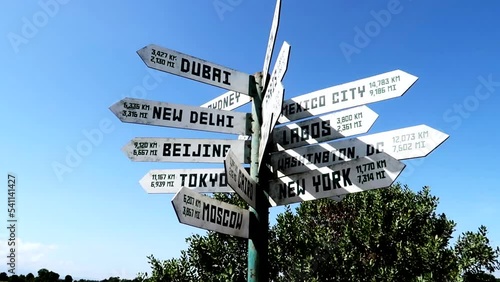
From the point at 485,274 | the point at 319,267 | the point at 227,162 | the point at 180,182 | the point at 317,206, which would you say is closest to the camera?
the point at 227,162

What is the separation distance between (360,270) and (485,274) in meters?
6.47

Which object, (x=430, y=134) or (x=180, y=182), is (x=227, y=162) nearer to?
(x=180, y=182)

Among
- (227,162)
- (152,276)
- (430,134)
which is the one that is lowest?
(152,276)

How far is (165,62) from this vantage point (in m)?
5.66

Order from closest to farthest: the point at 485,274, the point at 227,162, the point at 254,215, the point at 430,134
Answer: the point at 227,162
the point at 430,134
the point at 254,215
the point at 485,274

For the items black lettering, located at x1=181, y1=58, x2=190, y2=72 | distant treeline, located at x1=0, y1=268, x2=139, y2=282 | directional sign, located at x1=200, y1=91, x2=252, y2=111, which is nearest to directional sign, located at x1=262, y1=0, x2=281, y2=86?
directional sign, located at x1=200, y1=91, x2=252, y2=111

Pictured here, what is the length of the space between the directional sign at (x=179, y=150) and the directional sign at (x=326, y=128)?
57cm

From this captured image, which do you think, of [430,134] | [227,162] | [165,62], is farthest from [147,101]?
[430,134]

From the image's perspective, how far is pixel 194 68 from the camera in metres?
5.80

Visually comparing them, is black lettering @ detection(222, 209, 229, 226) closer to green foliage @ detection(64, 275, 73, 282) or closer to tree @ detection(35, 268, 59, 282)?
tree @ detection(35, 268, 59, 282)

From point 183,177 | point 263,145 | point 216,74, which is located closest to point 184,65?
point 216,74

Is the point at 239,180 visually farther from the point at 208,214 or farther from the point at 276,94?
the point at 276,94

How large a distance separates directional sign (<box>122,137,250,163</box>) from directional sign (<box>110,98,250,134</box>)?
0.69 feet

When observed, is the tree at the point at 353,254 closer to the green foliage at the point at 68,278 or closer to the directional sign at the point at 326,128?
the directional sign at the point at 326,128
